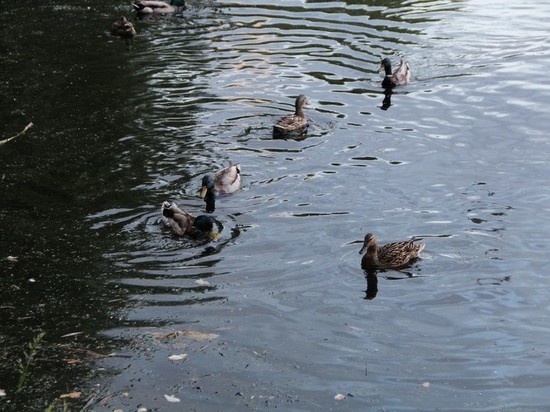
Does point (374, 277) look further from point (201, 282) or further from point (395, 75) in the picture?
point (395, 75)

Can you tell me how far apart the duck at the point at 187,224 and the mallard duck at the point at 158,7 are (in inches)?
546

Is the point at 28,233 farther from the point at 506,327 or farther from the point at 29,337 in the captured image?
the point at 506,327

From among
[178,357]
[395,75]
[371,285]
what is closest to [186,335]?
[178,357]

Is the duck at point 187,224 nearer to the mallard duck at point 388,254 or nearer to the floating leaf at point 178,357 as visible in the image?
the mallard duck at point 388,254

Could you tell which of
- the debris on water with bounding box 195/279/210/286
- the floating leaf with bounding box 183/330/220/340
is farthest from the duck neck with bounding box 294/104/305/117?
the floating leaf with bounding box 183/330/220/340

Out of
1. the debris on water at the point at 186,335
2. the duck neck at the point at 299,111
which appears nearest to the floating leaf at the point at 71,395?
the debris on water at the point at 186,335

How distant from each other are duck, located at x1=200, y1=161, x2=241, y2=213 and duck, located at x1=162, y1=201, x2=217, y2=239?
3.04 feet

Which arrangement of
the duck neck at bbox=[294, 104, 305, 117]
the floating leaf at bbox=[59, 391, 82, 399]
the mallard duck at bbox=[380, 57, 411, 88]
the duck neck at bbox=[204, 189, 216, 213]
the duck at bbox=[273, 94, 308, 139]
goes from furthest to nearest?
the mallard duck at bbox=[380, 57, 411, 88] < the duck neck at bbox=[294, 104, 305, 117] < the duck at bbox=[273, 94, 308, 139] < the duck neck at bbox=[204, 189, 216, 213] < the floating leaf at bbox=[59, 391, 82, 399]

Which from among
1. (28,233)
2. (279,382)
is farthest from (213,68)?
(279,382)

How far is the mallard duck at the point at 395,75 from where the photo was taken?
1888cm

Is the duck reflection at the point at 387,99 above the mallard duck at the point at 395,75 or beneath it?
beneath

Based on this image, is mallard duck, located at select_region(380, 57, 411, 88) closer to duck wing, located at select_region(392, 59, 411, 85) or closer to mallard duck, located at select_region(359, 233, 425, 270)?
duck wing, located at select_region(392, 59, 411, 85)

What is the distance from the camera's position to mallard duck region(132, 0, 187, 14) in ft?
84.3

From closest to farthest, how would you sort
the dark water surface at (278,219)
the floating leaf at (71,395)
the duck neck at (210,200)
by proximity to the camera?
the floating leaf at (71,395) → the dark water surface at (278,219) → the duck neck at (210,200)
